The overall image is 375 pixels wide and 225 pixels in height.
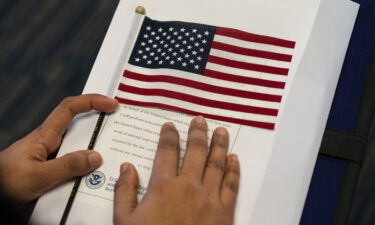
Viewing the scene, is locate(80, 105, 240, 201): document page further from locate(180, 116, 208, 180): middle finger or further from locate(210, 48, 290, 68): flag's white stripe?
locate(210, 48, 290, 68): flag's white stripe

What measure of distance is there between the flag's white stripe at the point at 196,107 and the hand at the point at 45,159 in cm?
4

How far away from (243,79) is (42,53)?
0.46 meters

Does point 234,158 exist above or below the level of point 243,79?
below

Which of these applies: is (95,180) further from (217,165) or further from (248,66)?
(248,66)

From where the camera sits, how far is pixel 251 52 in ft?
3.15

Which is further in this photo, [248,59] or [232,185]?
[248,59]

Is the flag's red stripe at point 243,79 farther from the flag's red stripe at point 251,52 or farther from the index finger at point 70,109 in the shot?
the index finger at point 70,109

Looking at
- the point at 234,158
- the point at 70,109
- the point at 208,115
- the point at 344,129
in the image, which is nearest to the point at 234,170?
the point at 234,158

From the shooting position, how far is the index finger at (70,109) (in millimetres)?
921

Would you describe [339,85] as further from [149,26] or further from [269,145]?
[149,26]

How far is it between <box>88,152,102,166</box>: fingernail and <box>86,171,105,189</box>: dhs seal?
0.02 metres

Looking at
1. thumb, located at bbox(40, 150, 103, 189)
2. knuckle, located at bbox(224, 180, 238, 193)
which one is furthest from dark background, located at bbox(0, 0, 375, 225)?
knuckle, located at bbox(224, 180, 238, 193)

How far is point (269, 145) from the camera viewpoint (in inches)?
35.0

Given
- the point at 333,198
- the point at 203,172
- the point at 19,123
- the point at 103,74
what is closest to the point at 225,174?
the point at 203,172
